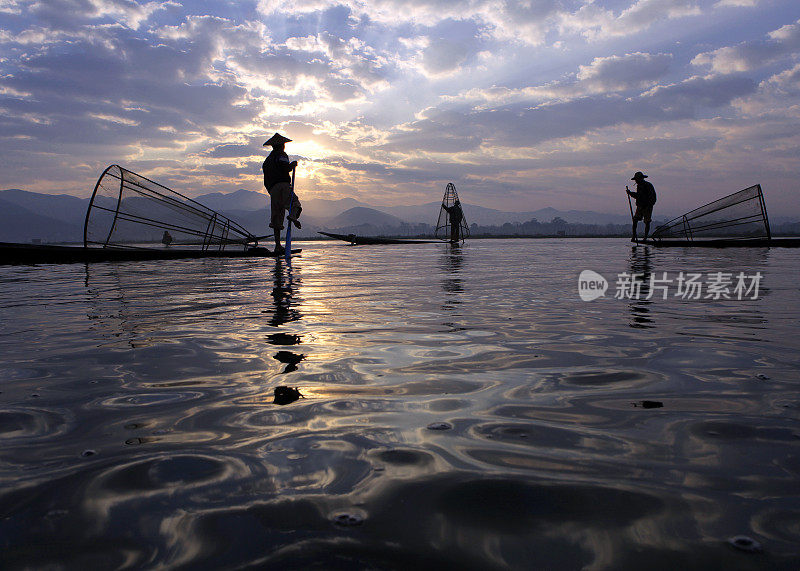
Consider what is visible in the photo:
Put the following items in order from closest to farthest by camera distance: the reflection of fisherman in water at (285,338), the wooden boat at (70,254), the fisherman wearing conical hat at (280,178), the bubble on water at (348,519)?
1. the bubble on water at (348,519)
2. the reflection of fisherman in water at (285,338)
3. the wooden boat at (70,254)
4. the fisherman wearing conical hat at (280,178)

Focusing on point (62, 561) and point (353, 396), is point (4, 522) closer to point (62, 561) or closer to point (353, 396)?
point (62, 561)

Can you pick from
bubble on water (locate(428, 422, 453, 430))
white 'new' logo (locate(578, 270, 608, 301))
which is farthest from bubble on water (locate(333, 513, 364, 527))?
white 'new' logo (locate(578, 270, 608, 301))

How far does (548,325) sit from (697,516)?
101 inches

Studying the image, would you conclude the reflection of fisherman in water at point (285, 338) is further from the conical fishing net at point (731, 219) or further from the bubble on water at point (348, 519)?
the conical fishing net at point (731, 219)

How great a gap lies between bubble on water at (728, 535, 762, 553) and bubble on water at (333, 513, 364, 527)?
85 centimetres

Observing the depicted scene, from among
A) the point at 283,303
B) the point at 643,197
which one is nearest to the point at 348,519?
the point at 283,303

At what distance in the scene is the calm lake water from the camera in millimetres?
1070

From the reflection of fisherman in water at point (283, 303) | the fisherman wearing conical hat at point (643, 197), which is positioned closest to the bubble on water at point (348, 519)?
the reflection of fisherman in water at point (283, 303)

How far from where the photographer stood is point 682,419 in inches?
69.4

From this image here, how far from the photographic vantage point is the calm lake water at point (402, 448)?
42.1 inches

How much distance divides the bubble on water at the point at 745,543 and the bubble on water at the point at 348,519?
0.85m

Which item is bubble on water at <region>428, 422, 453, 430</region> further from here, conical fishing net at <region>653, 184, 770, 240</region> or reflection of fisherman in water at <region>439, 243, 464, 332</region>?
conical fishing net at <region>653, 184, 770, 240</region>

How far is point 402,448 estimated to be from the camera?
1.57 meters

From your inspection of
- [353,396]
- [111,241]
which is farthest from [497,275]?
[111,241]
